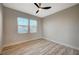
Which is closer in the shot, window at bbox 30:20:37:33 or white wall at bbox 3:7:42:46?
white wall at bbox 3:7:42:46

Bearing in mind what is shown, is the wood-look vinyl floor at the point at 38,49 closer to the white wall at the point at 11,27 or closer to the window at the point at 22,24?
the white wall at the point at 11,27

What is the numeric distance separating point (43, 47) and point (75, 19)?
0.86m

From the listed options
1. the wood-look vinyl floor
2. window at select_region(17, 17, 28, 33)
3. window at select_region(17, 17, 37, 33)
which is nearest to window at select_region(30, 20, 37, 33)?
window at select_region(17, 17, 37, 33)

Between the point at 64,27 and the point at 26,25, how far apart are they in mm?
783

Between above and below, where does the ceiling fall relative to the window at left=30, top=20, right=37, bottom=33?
above

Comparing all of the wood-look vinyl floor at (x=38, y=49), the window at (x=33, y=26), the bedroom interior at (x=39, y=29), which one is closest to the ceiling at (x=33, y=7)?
the bedroom interior at (x=39, y=29)

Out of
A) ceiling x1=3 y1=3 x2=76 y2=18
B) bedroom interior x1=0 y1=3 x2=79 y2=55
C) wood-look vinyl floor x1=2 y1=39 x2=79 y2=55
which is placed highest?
ceiling x1=3 y1=3 x2=76 y2=18

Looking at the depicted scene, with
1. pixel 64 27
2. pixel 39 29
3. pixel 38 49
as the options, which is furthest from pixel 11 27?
pixel 64 27

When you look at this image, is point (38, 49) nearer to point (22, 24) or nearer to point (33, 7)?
point (22, 24)

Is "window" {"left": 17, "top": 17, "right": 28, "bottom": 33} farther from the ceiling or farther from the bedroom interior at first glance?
the ceiling

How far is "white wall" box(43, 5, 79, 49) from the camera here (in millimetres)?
1361

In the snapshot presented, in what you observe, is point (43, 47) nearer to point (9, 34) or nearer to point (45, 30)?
point (45, 30)

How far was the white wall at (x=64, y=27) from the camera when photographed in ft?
4.47

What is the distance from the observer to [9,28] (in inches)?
50.8
